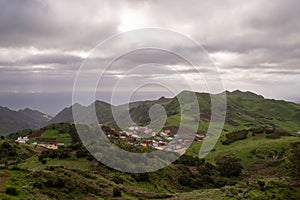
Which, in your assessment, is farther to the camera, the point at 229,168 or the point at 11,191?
the point at 229,168

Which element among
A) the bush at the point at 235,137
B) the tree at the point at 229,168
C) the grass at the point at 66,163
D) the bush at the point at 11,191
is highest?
the bush at the point at 11,191

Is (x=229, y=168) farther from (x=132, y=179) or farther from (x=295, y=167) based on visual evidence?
(x=132, y=179)

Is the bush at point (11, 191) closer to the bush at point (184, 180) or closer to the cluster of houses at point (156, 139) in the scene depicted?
the bush at point (184, 180)

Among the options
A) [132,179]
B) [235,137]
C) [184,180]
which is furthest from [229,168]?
[235,137]

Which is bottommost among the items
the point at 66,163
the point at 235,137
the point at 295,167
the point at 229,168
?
the point at 229,168

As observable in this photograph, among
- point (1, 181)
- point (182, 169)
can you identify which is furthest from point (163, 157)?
point (1, 181)

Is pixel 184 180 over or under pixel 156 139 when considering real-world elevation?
over

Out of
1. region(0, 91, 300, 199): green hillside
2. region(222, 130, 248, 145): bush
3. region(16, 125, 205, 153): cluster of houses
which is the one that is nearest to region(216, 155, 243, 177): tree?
region(0, 91, 300, 199): green hillside

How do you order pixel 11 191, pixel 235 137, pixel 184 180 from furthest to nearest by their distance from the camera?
pixel 235 137 → pixel 184 180 → pixel 11 191

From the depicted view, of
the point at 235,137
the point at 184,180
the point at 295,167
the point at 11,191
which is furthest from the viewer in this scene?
the point at 235,137

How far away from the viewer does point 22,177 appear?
3002 cm

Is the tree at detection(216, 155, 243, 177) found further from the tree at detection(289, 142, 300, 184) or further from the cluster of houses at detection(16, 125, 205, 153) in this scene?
the cluster of houses at detection(16, 125, 205, 153)

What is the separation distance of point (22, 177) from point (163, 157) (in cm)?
3716

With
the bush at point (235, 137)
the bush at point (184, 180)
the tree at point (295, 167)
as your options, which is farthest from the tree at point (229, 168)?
the bush at point (235, 137)
